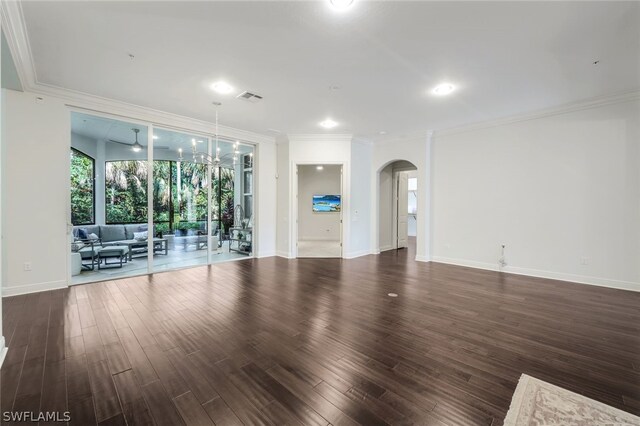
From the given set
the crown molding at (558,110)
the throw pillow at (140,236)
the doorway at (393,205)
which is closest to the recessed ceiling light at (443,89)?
the crown molding at (558,110)

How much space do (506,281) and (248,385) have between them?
4672 mm

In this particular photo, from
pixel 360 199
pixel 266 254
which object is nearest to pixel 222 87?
pixel 266 254

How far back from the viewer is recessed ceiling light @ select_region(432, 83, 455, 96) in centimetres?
392

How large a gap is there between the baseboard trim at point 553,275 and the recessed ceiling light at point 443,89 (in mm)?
3606

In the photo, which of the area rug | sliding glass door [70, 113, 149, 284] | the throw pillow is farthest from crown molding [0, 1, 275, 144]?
the area rug

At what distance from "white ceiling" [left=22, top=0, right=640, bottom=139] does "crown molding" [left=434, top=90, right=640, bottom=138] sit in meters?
0.20

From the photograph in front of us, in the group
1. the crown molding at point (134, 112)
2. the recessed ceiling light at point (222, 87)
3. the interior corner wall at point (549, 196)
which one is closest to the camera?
the recessed ceiling light at point (222, 87)

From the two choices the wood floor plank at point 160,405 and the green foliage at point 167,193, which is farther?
the green foliage at point 167,193

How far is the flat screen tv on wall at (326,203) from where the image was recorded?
10.3 m

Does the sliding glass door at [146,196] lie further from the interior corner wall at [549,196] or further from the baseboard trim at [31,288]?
the interior corner wall at [549,196]

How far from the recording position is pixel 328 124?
5.83 meters

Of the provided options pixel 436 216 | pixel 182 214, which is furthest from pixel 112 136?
pixel 436 216

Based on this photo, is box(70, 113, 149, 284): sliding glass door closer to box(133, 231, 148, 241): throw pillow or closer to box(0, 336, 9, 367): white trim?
box(133, 231, 148, 241): throw pillow

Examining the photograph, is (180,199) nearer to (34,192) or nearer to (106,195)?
(106,195)
